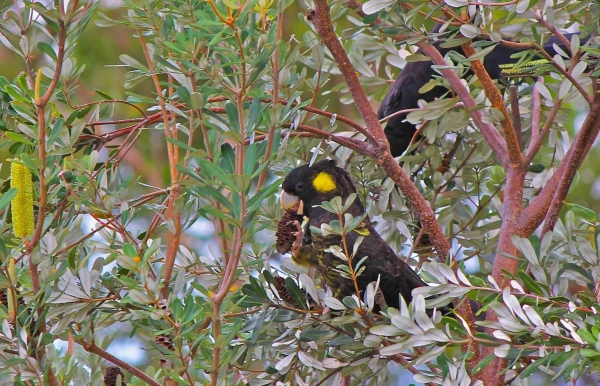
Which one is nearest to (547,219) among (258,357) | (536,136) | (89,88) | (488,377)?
(536,136)

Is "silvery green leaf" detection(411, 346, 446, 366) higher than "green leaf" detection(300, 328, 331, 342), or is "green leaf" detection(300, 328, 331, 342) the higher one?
"green leaf" detection(300, 328, 331, 342)

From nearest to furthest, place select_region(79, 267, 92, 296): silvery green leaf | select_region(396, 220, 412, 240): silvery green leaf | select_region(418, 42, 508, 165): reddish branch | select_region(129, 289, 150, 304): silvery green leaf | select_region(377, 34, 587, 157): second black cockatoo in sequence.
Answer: select_region(129, 289, 150, 304): silvery green leaf → select_region(79, 267, 92, 296): silvery green leaf → select_region(418, 42, 508, 165): reddish branch → select_region(396, 220, 412, 240): silvery green leaf → select_region(377, 34, 587, 157): second black cockatoo

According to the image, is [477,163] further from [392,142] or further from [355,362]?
[355,362]

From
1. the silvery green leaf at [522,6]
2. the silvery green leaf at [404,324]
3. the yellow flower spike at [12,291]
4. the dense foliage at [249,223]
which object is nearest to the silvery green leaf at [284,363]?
the dense foliage at [249,223]

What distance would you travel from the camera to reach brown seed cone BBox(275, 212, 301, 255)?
1.39 m

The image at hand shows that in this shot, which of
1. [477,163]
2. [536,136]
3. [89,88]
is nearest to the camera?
[536,136]

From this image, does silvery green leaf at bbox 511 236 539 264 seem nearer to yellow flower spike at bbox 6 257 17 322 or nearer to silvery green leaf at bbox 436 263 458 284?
silvery green leaf at bbox 436 263 458 284

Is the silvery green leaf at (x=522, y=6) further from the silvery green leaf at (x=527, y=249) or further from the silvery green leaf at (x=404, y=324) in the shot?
the silvery green leaf at (x=404, y=324)

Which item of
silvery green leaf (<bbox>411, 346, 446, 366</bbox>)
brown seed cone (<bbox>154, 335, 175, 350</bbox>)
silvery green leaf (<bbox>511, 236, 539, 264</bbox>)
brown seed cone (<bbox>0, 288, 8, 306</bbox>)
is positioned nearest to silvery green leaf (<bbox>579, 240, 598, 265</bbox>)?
silvery green leaf (<bbox>511, 236, 539, 264</bbox>)

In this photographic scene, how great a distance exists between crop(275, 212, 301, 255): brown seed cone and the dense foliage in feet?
0.21

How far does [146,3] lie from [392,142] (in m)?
0.99

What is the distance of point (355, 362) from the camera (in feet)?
3.86

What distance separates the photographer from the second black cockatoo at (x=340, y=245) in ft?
4.76

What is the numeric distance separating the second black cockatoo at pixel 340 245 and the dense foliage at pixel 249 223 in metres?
0.06
